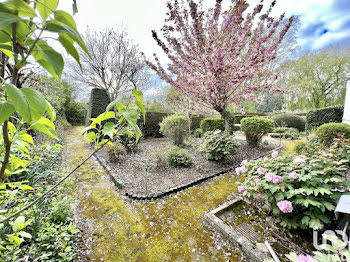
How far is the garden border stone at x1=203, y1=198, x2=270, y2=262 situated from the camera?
150 cm

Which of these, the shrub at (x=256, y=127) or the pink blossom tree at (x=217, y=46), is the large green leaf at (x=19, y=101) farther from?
the shrub at (x=256, y=127)

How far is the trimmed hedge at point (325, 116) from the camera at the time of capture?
6.67 meters

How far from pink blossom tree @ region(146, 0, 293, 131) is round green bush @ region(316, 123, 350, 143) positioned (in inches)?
93.6

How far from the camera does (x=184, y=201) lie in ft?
8.07

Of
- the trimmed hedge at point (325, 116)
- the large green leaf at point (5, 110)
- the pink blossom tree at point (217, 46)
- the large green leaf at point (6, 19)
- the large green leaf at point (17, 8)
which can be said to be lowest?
the trimmed hedge at point (325, 116)

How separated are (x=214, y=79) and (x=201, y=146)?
6.45ft

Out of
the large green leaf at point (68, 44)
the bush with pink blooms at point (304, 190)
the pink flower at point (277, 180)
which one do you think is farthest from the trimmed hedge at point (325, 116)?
the large green leaf at point (68, 44)

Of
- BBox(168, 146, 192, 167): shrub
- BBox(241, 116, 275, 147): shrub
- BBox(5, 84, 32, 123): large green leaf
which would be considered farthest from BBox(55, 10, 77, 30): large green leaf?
A: BBox(241, 116, 275, 147): shrub

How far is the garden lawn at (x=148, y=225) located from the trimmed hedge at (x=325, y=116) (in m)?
7.52

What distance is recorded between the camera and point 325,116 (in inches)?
275

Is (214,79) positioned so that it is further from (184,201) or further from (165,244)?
(165,244)

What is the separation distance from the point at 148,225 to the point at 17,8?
2.26 metres

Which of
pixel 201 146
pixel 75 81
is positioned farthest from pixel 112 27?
pixel 201 146

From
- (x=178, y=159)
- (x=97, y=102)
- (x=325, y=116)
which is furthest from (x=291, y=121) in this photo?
(x=97, y=102)
